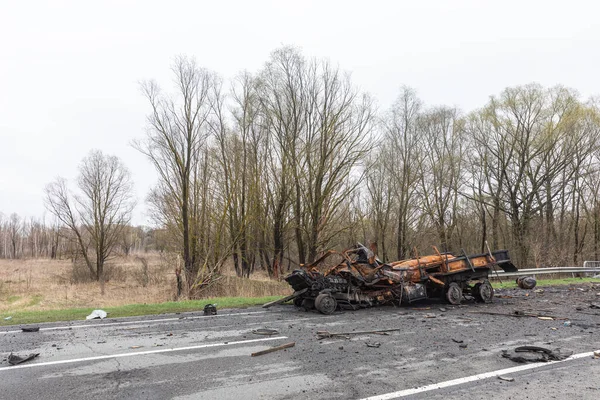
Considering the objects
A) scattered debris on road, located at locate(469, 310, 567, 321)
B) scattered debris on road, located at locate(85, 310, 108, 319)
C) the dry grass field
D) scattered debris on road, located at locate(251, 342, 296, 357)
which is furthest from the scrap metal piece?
the dry grass field

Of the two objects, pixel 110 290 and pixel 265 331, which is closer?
pixel 265 331

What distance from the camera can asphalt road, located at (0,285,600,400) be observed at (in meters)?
4.56

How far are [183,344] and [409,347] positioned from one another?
4.07 meters

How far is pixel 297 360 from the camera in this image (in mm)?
5867

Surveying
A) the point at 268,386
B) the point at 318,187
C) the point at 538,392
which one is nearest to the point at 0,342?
the point at 268,386

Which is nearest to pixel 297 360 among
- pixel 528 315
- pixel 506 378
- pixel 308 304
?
pixel 506 378

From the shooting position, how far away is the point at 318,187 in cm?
2336

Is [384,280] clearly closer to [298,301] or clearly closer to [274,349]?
[298,301]

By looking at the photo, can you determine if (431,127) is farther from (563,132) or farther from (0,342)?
(0,342)

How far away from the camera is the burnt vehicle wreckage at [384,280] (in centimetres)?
1112

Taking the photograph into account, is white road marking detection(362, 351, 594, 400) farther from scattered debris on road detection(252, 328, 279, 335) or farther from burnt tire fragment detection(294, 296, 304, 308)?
burnt tire fragment detection(294, 296, 304, 308)

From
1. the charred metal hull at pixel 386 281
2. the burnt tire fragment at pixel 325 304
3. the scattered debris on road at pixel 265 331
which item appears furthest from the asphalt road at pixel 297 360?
the charred metal hull at pixel 386 281

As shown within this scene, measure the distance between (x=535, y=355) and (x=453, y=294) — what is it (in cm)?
640

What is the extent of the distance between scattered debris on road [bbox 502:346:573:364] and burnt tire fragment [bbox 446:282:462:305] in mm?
→ 5935
